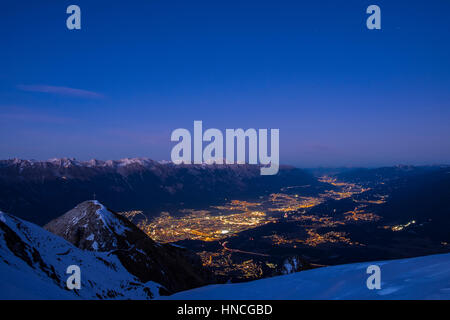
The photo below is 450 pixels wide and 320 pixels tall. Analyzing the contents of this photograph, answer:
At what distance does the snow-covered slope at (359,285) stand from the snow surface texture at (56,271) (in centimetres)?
875

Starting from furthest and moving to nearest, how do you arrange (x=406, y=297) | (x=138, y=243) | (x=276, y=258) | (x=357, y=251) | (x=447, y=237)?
(x=447, y=237)
(x=357, y=251)
(x=276, y=258)
(x=138, y=243)
(x=406, y=297)

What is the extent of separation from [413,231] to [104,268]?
526 ft

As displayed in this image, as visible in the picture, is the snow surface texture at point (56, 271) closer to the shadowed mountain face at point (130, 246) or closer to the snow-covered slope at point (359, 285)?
the shadowed mountain face at point (130, 246)

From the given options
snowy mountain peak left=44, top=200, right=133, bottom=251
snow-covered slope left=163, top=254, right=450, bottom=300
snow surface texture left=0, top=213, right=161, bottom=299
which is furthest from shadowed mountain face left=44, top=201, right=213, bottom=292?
snow-covered slope left=163, top=254, right=450, bottom=300

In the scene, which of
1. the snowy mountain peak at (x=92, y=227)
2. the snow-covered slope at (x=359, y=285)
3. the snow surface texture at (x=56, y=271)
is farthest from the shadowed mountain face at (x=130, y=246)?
the snow-covered slope at (x=359, y=285)

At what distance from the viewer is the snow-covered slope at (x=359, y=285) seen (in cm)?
717

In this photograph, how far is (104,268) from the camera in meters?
29.0

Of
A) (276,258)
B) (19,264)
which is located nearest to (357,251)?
(276,258)

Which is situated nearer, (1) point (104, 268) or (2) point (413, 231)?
(1) point (104, 268)

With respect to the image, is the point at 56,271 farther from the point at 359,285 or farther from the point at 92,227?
the point at 92,227

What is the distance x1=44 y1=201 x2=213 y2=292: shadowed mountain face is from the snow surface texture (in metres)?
5.67

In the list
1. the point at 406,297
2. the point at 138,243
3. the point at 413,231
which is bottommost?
the point at 413,231

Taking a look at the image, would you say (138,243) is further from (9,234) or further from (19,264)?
(19,264)

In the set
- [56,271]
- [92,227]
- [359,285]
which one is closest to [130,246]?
[92,227]
